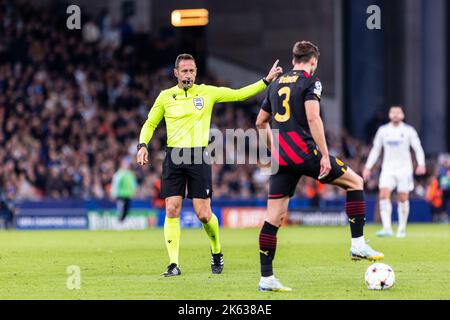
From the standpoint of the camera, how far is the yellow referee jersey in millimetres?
12367

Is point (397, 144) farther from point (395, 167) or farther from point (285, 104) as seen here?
point (285, 104)

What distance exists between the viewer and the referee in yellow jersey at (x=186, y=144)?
12.2 m

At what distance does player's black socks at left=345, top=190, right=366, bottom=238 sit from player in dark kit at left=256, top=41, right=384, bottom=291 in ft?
1.47

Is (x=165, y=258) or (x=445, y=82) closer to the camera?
(x=165, y=258)

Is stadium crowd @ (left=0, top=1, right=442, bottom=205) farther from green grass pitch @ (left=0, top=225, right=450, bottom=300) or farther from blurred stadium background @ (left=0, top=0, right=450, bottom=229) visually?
green grass pitch @ (left=0, top=225, right=450, bottom=300)

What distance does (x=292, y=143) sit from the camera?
10.4 meters

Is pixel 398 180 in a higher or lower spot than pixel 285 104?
lower

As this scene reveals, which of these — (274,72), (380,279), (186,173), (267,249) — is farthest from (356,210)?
(186,173)

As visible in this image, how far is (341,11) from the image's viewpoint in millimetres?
36062

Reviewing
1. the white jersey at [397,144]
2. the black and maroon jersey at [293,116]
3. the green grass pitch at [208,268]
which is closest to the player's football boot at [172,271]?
the green grass pitch at [208,268]

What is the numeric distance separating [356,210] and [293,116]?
4.84 ft

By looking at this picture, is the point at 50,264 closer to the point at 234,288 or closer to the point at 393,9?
the point at 234,288

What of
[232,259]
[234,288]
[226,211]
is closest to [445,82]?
[226,211]
